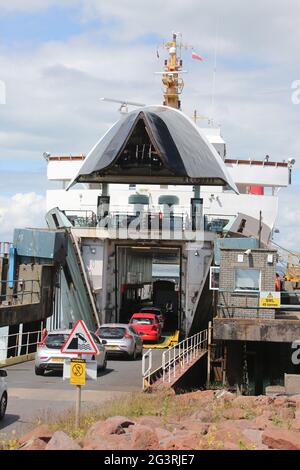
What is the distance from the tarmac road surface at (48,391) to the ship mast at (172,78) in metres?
19.9

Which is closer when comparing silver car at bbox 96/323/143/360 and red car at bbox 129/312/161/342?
silver car at bbox 96/323/143/360

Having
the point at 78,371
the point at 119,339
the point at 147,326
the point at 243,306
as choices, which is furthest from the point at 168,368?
the point at 78,371

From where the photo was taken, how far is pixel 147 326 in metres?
29.9

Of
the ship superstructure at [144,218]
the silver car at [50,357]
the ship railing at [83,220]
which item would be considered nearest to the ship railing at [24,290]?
the ship superstructure at [144,218]

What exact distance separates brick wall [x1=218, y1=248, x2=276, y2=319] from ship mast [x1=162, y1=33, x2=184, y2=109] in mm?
16712

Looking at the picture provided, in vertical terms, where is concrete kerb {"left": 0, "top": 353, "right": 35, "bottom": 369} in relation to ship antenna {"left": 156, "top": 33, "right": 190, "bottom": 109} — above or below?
below

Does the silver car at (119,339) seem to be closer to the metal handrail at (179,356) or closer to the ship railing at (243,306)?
the metal handrail at (179,356)

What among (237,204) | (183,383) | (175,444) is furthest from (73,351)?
(237,204)

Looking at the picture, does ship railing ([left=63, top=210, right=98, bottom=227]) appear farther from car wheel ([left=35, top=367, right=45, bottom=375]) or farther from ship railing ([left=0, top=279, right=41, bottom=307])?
car wheel ([left=35, top=367, right=45, bottom=375])

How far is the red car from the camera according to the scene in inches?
1172

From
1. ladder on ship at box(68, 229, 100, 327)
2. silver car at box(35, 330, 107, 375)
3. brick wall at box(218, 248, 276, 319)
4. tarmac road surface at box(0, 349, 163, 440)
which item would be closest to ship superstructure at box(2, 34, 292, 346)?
ladder on ship at box(68, 229, 100, 327)

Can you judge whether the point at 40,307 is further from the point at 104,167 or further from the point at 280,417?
the point at 280,417

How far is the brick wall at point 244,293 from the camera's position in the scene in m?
24.5

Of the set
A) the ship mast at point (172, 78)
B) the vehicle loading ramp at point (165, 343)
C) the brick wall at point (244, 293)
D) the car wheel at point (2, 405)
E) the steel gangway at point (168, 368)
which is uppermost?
the ship mast at point (172, 78)
